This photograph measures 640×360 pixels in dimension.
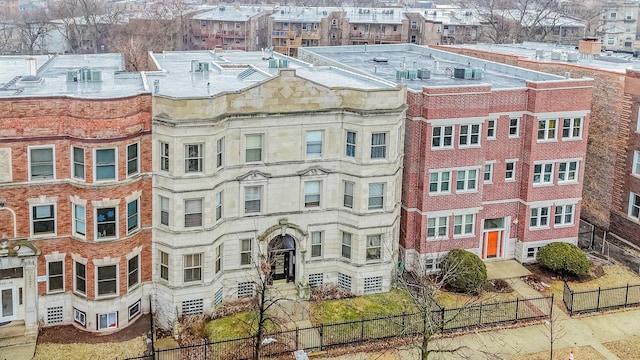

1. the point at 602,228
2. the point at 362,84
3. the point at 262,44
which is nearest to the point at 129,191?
the point at 362,84

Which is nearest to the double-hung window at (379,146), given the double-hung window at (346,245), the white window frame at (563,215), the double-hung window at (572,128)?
the double-hung window at (346,245)

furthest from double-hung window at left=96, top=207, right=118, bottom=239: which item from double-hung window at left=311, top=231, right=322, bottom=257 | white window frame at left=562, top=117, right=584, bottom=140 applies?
white window frame at left=562, top=117, right=584, bottom=140

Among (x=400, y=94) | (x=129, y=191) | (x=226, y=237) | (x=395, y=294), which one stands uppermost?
(x=400, y=94)

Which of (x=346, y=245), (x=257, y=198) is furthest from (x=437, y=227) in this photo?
(x=257, y=198)

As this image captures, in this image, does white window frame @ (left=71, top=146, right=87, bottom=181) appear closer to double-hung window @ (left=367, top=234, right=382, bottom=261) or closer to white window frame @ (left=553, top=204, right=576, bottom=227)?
double-hung window @ (left=367, top=234, right=382, bottom=261)

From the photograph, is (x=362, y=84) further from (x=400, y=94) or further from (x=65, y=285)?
(x=65, y=285)
